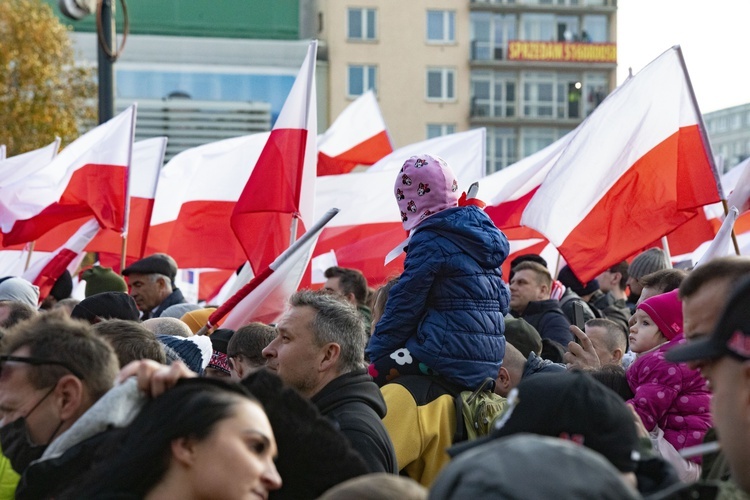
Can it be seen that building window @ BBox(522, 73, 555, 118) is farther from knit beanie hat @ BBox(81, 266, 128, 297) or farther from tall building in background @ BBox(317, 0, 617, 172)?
knit beanie hat @ BBox(81, 266, 128, 297)

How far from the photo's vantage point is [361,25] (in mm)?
60656

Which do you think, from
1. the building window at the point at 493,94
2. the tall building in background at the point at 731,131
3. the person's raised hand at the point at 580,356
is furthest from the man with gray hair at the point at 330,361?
the tall building in background at the point at 731,131

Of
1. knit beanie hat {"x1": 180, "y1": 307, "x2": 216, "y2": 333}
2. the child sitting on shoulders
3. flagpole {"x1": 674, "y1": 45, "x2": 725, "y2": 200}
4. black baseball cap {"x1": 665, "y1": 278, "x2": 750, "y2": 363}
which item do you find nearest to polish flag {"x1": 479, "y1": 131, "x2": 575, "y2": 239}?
flagpole {"x1": 674, "y1": 45, "x2": 725, "y2": 200}

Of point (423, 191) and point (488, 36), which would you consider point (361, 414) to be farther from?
point (488, 36)

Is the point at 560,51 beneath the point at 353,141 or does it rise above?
above

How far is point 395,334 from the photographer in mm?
5207

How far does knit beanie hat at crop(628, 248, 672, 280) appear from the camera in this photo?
26.0 feet

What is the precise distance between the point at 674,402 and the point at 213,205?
6.87 metres

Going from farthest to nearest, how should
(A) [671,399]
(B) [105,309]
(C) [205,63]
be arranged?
(C) [205,63] → (B) [105,309] → (A) [671,399]

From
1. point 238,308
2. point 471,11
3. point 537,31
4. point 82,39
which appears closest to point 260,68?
point 82,39

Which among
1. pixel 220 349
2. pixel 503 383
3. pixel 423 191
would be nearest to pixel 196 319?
pixel 220 349

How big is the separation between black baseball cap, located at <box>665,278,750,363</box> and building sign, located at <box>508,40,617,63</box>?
209ft

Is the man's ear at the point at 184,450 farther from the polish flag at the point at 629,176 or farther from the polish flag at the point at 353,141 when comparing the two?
the polish flag at the point at 353,141

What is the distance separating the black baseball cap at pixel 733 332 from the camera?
2.34 metres
